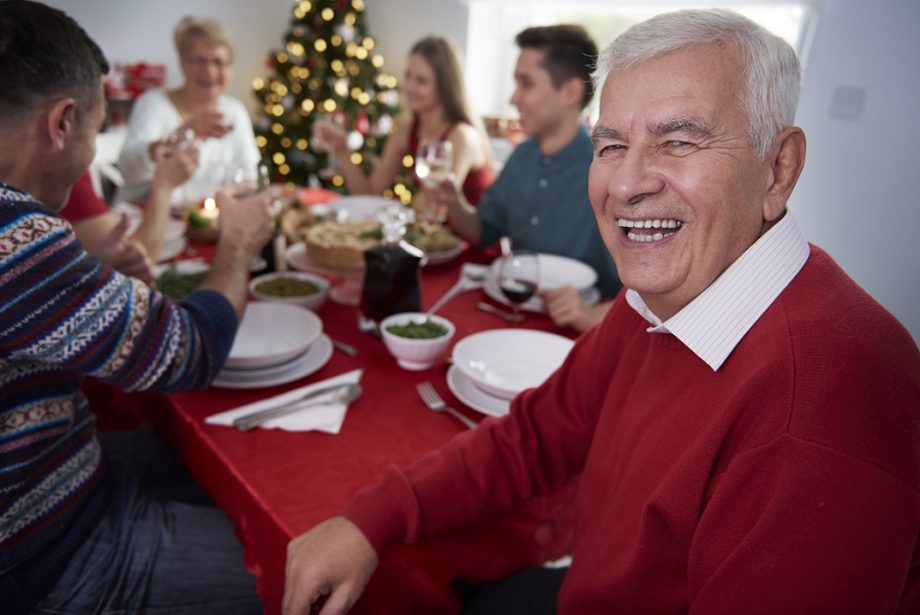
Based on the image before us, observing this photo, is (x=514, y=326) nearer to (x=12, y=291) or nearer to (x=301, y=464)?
(x=301, y=464)

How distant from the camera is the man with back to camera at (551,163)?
87.8 inches

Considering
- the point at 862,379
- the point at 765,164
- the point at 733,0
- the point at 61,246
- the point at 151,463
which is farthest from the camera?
the point at 733,0

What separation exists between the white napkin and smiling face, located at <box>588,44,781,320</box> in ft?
2.00

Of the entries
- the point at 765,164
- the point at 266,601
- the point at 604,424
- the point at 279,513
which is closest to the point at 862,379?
the point at 765,164

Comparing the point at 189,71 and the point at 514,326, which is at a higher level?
the point at 189,71

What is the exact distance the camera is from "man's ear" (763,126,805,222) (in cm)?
77

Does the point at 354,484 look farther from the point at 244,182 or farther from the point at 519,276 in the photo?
the point at 244,182

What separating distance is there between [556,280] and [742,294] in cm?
114

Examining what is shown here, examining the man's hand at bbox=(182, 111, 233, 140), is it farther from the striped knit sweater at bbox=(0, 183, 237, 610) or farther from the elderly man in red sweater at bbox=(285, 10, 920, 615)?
the elderly man in red sweater at bbox=(285, 10, 920, 615)

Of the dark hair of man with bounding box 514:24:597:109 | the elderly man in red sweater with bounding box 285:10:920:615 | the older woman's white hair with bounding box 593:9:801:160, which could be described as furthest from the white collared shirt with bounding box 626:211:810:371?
the dark hair of man with bounding box 514:24:597:109

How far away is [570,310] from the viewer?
1.58 metres

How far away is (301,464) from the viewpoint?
1040mm

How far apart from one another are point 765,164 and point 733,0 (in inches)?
144

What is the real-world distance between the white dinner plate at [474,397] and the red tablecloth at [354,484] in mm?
21
